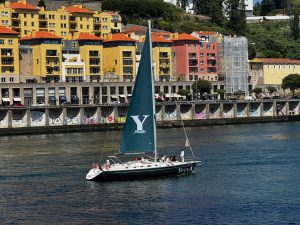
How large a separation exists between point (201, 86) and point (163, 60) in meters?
11.1

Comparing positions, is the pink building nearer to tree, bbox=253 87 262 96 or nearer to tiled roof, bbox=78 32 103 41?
tree, bbox=253 87 262 96

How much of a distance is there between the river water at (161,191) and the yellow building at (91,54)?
68.0 m

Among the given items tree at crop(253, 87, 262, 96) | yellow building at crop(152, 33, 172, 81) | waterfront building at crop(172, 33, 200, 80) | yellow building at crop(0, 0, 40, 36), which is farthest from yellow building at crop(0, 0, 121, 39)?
tree at crop(253, 87, 262, 96)

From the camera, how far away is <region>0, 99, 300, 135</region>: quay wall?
438 ft

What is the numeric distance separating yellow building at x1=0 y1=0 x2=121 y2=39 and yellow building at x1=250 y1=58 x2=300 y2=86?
32.0 metres

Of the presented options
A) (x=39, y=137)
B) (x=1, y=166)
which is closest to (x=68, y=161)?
(x=1, y=166)

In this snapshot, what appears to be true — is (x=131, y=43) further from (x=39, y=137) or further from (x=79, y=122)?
(x=39, y=137)

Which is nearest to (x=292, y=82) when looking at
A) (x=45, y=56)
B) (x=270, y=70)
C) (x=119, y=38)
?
(x=270, y=70)

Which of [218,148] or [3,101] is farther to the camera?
[3,101]

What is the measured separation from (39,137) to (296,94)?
82.5 metres

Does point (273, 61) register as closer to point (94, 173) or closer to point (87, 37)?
point (87, 37)

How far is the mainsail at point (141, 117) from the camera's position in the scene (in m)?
64.4

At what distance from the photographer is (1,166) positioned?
254 ft

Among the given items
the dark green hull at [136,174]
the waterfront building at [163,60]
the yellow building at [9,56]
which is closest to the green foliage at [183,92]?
the waterfront building at [163,60]
